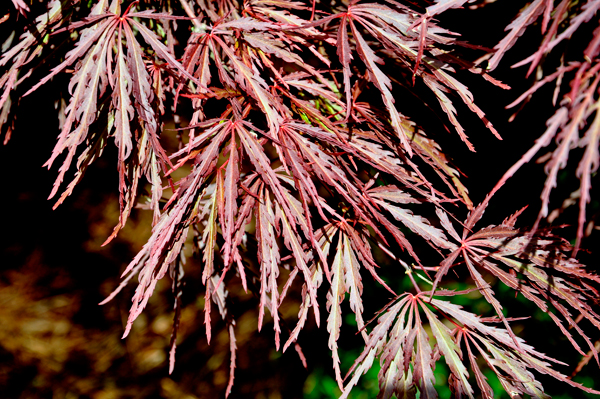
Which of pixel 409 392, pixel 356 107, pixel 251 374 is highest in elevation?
pixel 356 107

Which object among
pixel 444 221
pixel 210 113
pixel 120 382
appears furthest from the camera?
pixel 120 382

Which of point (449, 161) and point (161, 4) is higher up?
point (161, 4)

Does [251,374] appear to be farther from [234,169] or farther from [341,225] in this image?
[234,169]

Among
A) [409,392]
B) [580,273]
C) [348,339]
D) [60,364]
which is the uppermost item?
[580,273]

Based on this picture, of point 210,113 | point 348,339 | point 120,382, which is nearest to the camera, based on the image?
point 210,113

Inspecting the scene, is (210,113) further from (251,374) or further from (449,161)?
(251,374)

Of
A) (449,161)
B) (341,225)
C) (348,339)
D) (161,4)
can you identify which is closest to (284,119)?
(341,225)

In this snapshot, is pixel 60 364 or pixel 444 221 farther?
pixel 60 364

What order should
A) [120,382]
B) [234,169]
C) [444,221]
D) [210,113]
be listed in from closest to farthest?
[234,169] < [444,221] < [210,113] < [120,382]

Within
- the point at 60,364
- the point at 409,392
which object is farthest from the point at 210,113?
the point at 60,364
